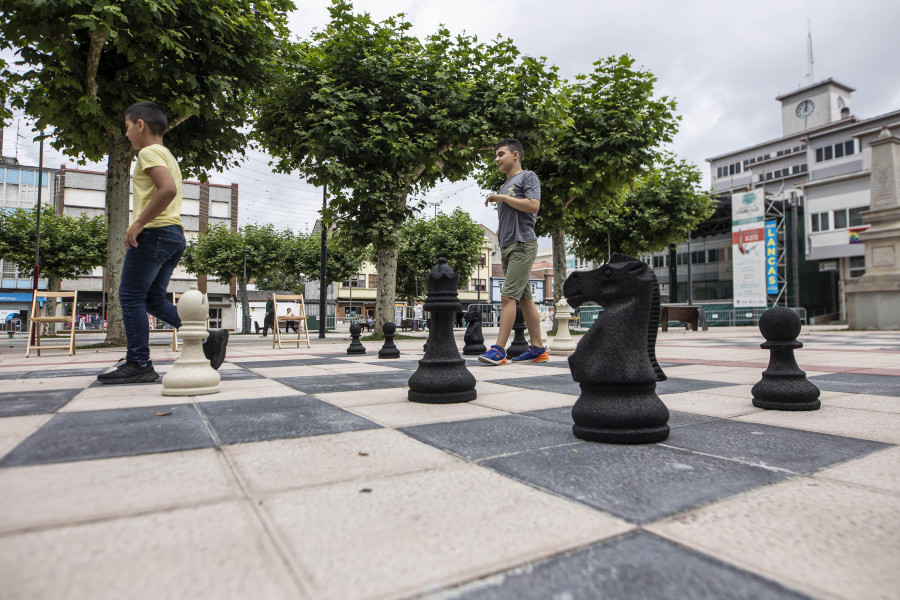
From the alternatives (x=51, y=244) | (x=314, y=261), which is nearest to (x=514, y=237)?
(x=51, y=244)

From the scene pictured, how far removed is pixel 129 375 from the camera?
3.78 m

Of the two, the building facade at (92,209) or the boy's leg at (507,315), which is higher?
the building facade at (92,209)

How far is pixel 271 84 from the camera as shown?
9.72 meters

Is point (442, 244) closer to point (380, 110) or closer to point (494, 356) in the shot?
point (380, 110)

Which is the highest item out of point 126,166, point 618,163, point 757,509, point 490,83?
point 490,83

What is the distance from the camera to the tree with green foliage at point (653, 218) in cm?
2042

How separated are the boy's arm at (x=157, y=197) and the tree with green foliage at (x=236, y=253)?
90.0ft

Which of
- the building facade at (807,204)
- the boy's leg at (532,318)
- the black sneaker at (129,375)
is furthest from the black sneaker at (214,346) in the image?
the building facade at (807,204)

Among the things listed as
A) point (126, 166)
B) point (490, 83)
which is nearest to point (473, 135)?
point (490, 83)

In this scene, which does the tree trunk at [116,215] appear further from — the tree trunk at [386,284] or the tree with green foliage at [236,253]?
the tree with green foliage at [236,253]

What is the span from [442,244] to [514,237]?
27.6 metres

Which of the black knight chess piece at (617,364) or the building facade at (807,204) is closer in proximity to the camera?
the black knight chess piece at (617,364)

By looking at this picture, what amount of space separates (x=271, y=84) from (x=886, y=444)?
10653mm

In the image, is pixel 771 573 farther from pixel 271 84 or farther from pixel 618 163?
pixel 618 163
